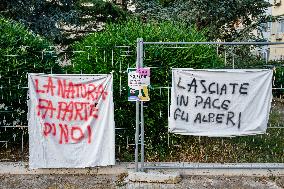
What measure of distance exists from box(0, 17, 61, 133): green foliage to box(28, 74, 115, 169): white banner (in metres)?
0.65

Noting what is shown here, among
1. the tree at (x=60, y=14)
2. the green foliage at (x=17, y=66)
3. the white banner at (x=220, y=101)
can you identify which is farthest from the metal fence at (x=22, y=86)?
the tree at (x=60, y=14)

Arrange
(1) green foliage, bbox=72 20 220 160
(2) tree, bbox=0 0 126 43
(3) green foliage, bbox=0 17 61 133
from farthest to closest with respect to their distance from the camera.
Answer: (2) tree, bbox=0 0 126 43
(1) green foliage, bbox=72 20 220 160
(3) green foliage, bbox=0 17 61 133

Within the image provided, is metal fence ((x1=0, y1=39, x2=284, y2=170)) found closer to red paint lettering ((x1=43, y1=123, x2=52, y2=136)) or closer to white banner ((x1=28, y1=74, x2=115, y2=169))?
white banner ((x1=28, y1=74, x2=115, y2=169))

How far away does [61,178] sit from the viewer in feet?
19.3

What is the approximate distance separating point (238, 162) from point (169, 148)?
1101 mm

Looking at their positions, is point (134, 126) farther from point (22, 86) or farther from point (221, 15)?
point (221, 15)

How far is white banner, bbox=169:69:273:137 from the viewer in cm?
576

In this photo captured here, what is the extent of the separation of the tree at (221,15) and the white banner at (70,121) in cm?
798

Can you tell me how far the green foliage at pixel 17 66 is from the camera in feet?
20.8

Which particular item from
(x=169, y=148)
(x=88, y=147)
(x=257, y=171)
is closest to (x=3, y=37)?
(x=88, y=147)

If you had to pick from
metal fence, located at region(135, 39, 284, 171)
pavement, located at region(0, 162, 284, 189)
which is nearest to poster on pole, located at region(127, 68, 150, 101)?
metal fence, located at region(135, 39, 284, 171)

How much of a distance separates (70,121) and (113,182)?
1.05 metres

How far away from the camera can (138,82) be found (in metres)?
5.59

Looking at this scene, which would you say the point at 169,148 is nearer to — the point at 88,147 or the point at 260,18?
the point at 88,147
